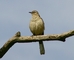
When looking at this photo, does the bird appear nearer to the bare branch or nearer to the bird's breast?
the bird's breast

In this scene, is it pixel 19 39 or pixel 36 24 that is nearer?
pixel 19 39

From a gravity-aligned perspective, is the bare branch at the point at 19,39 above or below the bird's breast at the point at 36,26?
below

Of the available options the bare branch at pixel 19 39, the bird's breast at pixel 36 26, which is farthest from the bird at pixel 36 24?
the bare branch at pixel 19 39

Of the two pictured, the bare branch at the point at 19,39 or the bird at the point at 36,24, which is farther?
the bird at the point at 36,24

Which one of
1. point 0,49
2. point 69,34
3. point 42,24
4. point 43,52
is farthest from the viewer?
point 42,24

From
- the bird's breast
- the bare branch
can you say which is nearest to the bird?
the bird's breast

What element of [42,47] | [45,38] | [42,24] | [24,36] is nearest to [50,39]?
[45,38]

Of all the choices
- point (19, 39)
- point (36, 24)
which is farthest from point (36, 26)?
point (19, 39)

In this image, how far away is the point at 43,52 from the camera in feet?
36.0

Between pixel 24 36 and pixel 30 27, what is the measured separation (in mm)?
3060

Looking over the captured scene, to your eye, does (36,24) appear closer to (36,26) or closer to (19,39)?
(36,26)

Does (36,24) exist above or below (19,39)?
above

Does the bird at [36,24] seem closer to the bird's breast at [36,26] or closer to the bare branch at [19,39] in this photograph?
the bird's breast at [36,26]

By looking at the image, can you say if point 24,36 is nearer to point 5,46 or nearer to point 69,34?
point 5,46
